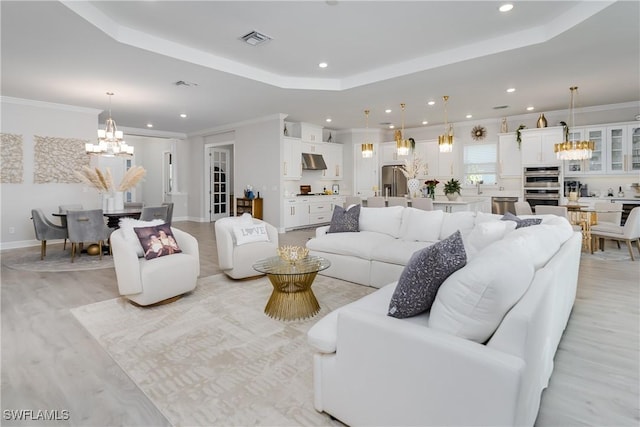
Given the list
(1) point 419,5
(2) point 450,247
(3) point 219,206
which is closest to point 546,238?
(2) point 450,247

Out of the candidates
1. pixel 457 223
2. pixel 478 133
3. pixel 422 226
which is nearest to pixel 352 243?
pixel 422 226

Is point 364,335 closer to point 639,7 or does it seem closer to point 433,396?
point 433,396

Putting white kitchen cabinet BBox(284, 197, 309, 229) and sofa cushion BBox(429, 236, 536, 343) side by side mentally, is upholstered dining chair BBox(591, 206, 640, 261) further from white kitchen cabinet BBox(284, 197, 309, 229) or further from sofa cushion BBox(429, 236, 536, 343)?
white kitchen cabinet BBox(284, 197, 309, 229)

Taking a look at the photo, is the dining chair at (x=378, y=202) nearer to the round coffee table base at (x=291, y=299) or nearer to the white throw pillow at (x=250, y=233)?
the white throw pillow at (x=250, y=233)

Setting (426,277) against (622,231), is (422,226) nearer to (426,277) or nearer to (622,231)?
(426,277)

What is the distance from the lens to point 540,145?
299 inches

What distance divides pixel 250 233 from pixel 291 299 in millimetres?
1548

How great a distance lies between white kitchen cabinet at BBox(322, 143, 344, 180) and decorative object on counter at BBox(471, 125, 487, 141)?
147 inches

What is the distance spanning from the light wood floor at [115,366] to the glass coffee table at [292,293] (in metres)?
1.25

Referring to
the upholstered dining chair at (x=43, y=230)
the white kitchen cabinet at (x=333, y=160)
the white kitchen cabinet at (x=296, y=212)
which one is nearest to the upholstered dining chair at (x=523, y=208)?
the white kitchen cabinet at (x=296, y=212)

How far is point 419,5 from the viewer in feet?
11.6

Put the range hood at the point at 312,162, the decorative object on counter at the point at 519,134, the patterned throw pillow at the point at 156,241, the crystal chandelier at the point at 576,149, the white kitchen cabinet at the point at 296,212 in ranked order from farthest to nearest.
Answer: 1. the range hood at the point at 312,162
2. the white kitchen cabinet at the point at 296,212
3. the decorative object on counter at the point at 519,134
4. the crystal chandelier at the point at 576,149
5. the patterned throw pillow at the point at 156,241

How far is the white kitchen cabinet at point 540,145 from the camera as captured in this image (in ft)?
24.4

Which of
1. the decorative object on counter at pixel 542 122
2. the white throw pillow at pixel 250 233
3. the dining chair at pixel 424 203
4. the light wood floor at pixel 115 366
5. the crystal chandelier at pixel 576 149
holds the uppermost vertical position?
the decorative object on counter at pixel 542 122
